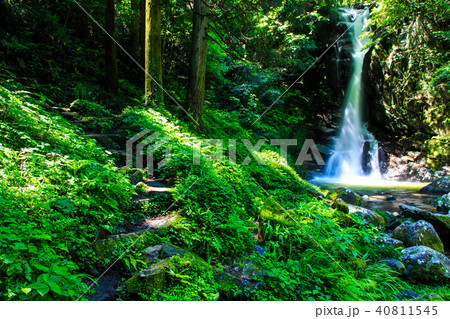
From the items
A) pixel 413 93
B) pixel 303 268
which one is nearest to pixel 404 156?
pixel 413 93

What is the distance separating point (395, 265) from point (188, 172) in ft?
11.9

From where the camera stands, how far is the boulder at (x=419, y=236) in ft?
15.6

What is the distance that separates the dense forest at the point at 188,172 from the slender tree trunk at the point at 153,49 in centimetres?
4

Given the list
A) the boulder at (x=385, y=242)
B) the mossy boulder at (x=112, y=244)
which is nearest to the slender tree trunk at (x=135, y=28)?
the mossy boulder at (x=112, y=244)

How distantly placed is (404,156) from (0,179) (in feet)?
54.2

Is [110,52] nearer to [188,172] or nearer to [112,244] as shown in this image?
[188,172]

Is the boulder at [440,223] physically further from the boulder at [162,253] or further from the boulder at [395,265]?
the boulder at [162,253]

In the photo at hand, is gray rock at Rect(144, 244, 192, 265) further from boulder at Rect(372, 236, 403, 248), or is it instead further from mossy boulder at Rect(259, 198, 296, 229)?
boulder at Rect(372, 236, 403, 248)

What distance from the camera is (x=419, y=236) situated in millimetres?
4816


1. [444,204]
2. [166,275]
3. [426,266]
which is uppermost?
[166,275]

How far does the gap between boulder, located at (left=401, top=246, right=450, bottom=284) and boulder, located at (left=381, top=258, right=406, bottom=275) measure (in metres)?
0.17

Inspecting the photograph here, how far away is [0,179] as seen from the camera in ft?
8.25

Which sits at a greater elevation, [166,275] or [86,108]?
[86,108]

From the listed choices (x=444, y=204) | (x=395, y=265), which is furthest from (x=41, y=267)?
(x=444, y=204)
